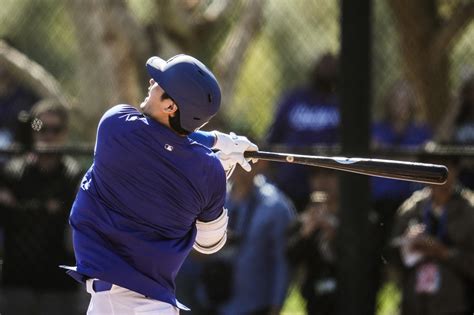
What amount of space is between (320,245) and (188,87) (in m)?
2.57

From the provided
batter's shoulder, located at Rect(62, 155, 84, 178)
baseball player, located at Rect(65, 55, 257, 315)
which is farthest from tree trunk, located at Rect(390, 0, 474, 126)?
baseball player, located at Rect(65, 55, 257, 315)

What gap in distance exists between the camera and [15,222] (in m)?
7.25

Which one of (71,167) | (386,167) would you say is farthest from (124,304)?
(71,167)

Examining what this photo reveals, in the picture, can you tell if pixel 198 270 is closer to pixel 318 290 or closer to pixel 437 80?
pixel 318 290

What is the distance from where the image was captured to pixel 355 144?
640 centimetres

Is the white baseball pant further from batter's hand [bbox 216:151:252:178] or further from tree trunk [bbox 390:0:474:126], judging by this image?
tree trunk [bbox 390:0:474:126]

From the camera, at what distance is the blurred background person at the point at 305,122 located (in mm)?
6996

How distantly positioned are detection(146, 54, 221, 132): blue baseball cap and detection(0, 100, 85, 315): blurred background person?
2.81 meters

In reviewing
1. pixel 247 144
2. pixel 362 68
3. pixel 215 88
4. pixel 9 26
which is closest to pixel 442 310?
pixel 362 68

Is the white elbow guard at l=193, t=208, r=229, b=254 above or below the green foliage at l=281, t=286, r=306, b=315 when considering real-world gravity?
below

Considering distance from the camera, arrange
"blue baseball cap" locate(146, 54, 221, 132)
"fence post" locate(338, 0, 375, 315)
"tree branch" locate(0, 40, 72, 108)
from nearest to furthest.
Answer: "blue baseball cap" locate(146, 54, 221, 132) < "fence post" locate(338, 0, 375, 315) < "tree branch" locate(0, 40, 72, 108)

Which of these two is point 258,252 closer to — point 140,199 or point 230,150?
point 230,150

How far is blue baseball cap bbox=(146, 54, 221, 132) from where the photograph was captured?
4.29 meters

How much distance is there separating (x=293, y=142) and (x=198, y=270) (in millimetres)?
1031
